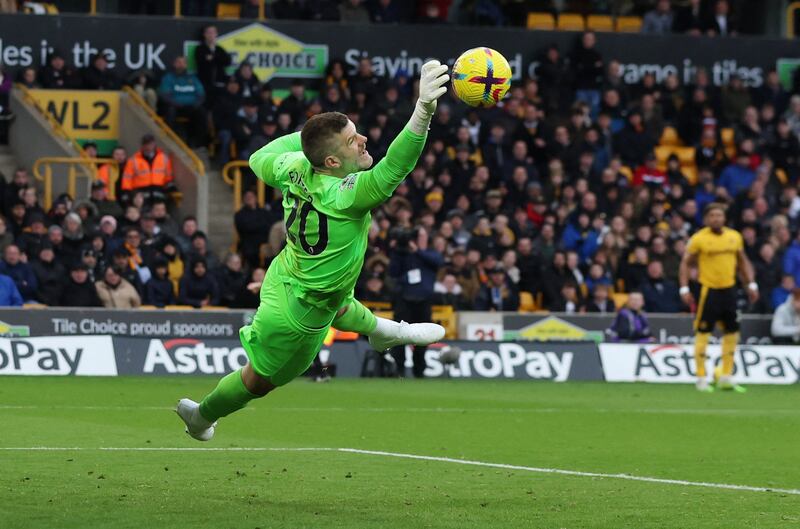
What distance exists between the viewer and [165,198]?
91.4 feet

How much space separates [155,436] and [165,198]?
47.5 feet

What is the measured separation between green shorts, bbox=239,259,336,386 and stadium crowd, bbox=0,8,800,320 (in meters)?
12.9

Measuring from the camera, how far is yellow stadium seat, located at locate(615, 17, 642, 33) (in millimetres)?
34750

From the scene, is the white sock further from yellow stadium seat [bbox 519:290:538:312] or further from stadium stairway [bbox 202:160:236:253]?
stadium stairway [bbox 202:160:236:253]

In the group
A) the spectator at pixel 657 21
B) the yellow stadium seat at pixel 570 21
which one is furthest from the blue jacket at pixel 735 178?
the yellow stadium seat at pixel 570 21

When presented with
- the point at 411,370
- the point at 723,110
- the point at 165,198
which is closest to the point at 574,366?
the point at 411,370

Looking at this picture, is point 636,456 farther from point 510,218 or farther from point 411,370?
point 510,218

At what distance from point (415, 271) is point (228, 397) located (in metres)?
14.4

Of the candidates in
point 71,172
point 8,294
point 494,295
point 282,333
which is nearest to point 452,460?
point 282,333

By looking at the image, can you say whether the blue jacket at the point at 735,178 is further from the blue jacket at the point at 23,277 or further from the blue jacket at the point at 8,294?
the blue jacket at the point at 8,294

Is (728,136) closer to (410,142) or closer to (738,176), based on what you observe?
(738,176)

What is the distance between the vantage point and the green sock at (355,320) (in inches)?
393

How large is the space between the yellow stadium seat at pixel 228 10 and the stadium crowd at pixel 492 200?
2.16m

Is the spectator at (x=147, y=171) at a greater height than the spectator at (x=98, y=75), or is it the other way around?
the spectator at (x=98, y=75)
